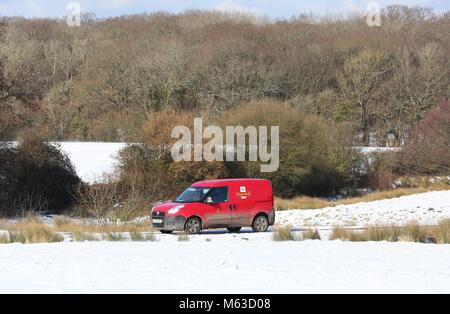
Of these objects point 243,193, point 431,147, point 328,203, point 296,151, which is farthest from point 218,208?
point 431,147

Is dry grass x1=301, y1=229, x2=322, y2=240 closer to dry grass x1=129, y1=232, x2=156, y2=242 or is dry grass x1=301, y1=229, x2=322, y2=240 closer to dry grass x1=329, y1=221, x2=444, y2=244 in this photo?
dry grass x1=329, y1=221, x2=444, y2=244

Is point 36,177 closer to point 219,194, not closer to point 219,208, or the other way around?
point 219,194

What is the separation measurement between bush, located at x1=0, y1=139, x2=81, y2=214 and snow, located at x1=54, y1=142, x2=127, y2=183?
230 centimetres

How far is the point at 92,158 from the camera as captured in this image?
209 ft

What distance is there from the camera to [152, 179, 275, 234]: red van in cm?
2692

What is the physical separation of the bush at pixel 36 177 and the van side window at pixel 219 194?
80.5ft

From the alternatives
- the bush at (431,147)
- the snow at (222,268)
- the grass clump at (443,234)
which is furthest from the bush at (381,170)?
the snow at (222,268)

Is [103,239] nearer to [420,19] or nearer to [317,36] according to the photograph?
[317,36]

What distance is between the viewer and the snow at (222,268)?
13328 millimetres

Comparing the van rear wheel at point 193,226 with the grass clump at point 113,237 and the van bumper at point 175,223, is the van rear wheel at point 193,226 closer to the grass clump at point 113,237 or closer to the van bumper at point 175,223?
the van bumper at point 175,223

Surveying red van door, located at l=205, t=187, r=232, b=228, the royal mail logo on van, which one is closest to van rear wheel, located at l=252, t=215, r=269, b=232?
the royal mail logo on van

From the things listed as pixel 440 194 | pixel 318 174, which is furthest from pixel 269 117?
pixel 440 194

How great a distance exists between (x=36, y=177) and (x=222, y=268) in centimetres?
3913

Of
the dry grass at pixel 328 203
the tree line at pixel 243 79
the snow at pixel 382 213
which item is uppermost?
the tree line at pixel 243 79
